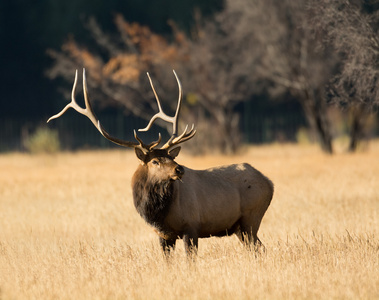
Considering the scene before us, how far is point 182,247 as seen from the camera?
1055cm

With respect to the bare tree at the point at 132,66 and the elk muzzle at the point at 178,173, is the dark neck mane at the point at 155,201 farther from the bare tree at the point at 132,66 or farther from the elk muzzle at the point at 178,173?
the bare tree at the point at 132,66

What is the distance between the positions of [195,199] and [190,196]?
0.25ft

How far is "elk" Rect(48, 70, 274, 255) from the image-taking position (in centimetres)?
863

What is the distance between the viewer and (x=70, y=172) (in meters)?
23.2

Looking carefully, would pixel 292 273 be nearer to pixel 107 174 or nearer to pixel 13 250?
pixel 13 250

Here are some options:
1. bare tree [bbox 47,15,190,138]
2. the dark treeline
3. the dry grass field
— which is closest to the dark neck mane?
the dry grass field

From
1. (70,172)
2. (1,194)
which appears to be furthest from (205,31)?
(1,194)

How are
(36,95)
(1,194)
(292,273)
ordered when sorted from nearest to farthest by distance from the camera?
(292,273) < (1,194) < (36,95)

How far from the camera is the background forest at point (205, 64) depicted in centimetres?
2411

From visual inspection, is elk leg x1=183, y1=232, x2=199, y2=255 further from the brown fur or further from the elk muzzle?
the elk muzzle

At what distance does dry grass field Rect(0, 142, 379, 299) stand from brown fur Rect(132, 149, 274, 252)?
310mm

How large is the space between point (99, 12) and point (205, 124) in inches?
679

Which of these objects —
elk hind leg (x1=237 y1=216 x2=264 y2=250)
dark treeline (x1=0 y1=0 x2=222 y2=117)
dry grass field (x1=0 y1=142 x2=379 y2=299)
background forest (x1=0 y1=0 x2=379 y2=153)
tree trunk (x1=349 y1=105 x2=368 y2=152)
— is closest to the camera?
dry grass field (x1=0 y1=142 x2=379 y2=299)

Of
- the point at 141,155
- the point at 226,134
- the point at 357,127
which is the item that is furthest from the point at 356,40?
the point at 226,134
